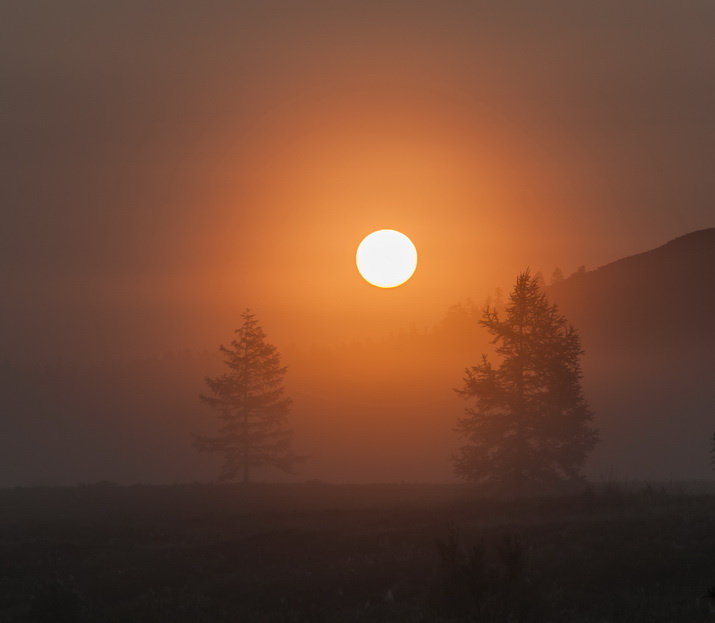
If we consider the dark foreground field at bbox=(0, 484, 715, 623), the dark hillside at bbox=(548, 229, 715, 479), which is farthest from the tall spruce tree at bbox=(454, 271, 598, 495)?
the dark hillside at bbox=(548, 229, 715, 479)

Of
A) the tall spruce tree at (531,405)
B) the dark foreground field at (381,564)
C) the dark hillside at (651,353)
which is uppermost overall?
the dark hillside at (651,353)

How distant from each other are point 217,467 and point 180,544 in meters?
110

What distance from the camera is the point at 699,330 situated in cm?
12756

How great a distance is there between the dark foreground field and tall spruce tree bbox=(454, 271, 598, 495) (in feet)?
25.6

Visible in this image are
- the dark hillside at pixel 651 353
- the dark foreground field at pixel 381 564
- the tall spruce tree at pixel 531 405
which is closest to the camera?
the dark foreground field at pixel 381 564

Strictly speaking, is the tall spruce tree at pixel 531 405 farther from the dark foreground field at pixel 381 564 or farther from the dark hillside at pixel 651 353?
the dark hillside at pixel 651 353

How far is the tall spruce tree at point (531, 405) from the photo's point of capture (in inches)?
1703

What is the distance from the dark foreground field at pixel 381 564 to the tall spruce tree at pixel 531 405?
781 centimetres

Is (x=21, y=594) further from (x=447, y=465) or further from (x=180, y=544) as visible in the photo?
(x=447, y=465)

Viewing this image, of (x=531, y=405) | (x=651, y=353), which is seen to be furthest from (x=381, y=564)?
(x=651, y=353)

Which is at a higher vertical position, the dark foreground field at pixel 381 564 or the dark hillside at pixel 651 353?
the dark hillside at pixel 651 353

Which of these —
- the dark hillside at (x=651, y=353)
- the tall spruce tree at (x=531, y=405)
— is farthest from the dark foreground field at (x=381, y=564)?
the dark hillside at (x=651, y=353)

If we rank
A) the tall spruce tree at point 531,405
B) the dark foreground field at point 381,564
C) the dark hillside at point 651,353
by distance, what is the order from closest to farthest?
the dark foreground field at point 381,564 → the tall spruce tree at point 531,405 → the dark hillside at point 651,353

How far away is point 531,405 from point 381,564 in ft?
64.9
